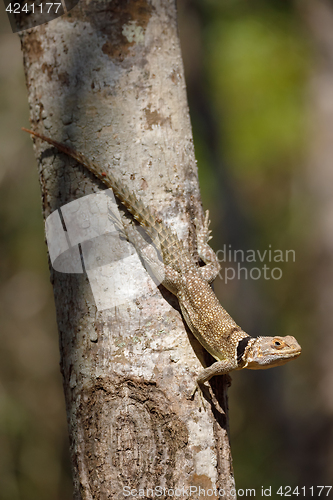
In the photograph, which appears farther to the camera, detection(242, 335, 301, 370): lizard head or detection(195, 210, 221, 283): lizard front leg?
detection(195, 210, 221, 283): lizard front leg

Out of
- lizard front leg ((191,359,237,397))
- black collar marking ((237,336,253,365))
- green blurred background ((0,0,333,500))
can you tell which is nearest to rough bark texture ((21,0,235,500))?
lizard front leg ((191,359,237,397))

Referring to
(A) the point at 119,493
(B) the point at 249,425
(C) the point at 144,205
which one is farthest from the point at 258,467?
(C) the point at 144,205

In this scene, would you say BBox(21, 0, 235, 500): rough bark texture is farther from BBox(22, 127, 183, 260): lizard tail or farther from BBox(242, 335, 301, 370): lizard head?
BBox(242, 335, 301, 370): lizard head

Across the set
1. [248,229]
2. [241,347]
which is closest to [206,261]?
[241,347]

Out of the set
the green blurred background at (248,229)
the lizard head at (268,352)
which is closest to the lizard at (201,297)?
the lizard head at (268,352)

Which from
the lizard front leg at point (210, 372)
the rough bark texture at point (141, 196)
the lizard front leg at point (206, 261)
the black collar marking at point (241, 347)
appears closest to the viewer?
the rough bark texture at point (141, 196)

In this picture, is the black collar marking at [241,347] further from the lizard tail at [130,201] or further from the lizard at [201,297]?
the lizard tail at [130,201]

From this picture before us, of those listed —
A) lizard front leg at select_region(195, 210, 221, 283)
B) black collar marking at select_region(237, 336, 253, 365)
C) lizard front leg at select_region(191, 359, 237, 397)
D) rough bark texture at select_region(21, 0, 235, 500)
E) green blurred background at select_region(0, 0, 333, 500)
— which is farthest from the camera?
green blurred background at select_region(0, 0, 333, 500)
